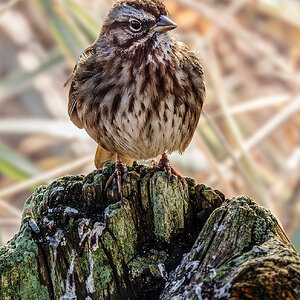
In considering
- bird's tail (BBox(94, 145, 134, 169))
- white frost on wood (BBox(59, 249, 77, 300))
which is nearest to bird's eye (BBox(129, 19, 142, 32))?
bird's tail (BBox(94, 145, 134, 169))

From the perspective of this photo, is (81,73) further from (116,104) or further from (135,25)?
(135,25)

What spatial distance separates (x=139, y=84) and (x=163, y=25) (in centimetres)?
26

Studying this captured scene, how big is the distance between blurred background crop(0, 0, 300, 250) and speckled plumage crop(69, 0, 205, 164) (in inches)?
18.8

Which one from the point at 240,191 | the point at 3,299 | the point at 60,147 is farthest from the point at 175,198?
the point at 60,147

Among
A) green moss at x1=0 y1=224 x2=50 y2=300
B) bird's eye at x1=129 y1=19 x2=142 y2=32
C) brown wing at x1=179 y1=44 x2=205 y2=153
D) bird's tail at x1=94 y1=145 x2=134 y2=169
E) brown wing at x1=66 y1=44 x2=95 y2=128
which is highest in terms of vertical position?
brown wing at x1=66 y1=44 x2=95 y2=128

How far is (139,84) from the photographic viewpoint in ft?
8.35

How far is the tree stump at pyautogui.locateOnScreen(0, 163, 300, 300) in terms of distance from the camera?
1.53 metres

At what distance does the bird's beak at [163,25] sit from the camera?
95.3 inches

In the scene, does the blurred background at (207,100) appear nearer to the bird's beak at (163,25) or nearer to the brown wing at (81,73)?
the brown wing at (81,73)

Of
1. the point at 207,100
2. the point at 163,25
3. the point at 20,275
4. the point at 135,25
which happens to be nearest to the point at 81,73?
the point at 135,25

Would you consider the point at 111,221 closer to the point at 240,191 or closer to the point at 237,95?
the point at 240,191

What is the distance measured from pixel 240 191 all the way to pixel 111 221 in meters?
2.17

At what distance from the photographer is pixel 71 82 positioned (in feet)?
9.38

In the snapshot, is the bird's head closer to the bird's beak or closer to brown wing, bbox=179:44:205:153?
the bird's beak
